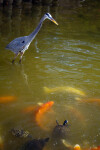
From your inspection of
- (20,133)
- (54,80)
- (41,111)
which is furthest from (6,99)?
(54,80)

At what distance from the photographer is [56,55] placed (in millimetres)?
8305

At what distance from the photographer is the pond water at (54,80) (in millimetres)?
4715

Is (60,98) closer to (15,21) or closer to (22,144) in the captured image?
(22,144)

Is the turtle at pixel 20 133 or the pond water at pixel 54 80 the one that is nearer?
the turtle at pixel 20 133

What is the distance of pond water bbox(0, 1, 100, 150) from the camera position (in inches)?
186

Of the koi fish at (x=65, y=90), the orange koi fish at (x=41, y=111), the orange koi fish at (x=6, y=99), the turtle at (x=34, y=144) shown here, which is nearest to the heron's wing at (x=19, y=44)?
the koi fish at (x=65, y=90)

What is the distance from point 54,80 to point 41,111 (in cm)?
165

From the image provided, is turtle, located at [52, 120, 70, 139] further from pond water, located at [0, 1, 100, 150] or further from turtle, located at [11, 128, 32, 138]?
turtle, located at [11, 128, 32, 138]

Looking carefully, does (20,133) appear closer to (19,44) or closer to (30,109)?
(30,109)

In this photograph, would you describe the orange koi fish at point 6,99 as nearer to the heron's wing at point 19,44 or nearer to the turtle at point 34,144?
the turtle at point 34,144

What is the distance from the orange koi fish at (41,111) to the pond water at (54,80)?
5 cm

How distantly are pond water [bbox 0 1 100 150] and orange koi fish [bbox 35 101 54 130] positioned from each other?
0.15 ft

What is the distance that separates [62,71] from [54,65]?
49cm

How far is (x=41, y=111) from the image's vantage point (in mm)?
5164
